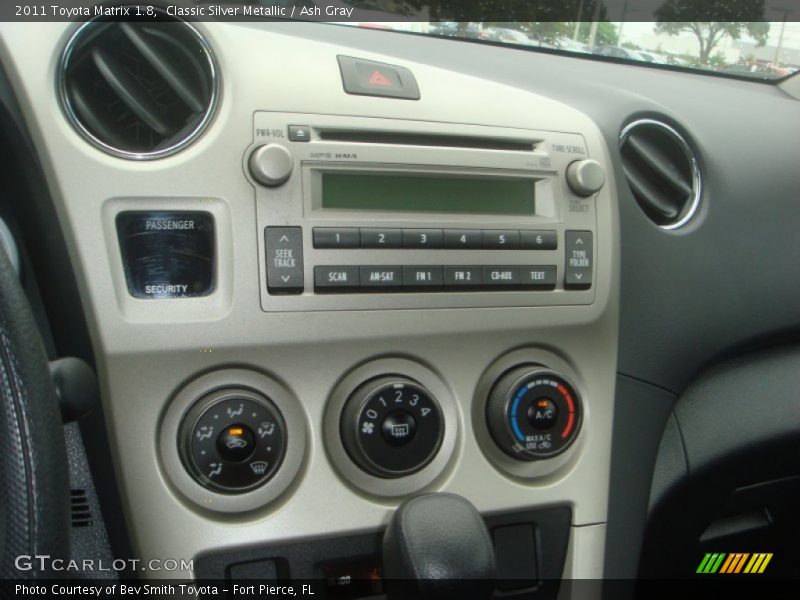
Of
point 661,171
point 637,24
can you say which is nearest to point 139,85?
point 661,171

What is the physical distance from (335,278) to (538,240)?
289 mm

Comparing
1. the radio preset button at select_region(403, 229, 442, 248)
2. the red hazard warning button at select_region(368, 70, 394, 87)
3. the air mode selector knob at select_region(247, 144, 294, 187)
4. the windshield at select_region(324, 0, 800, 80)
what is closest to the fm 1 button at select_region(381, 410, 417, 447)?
the radio preset button at select_region(403, 229, 442, 248)

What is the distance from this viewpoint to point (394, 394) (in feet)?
3.34

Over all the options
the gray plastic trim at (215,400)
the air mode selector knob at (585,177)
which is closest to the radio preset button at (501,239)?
the air mode selector knob at (585,177)

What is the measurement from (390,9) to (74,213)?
25.9 inches

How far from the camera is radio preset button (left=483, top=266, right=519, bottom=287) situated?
1.04 metres

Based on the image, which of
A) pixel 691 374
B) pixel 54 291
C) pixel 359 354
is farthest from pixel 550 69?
pixel 54 291

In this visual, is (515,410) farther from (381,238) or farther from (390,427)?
(381,238)

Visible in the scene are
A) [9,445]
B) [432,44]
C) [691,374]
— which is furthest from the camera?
[432,44]

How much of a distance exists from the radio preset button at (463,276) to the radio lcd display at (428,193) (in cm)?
8

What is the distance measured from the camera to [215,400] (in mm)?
950

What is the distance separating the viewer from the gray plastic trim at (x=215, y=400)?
37.4 inches

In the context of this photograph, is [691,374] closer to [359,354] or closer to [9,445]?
[359,354]

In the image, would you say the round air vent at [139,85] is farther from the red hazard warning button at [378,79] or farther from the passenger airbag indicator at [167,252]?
the red hazard warning button at [378,79]
